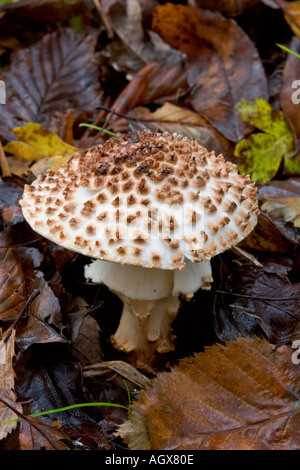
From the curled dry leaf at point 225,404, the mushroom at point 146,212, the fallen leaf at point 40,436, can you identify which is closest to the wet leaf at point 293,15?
the mushroom at point 146,212

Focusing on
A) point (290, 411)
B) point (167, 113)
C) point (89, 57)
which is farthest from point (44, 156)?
point (290, 411)

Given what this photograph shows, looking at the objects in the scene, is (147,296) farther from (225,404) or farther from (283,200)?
(283,200)

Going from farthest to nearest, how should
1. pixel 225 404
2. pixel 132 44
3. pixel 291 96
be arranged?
pixel 132 44 < pixel 291 96 < pixel 225 404

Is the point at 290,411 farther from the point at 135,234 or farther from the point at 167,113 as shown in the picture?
the point at 167,113

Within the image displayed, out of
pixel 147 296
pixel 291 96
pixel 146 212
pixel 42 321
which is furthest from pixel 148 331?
pixel 291 96

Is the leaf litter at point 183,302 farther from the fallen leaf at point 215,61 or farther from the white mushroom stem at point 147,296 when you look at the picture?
the white mushroom stem at point 147,296

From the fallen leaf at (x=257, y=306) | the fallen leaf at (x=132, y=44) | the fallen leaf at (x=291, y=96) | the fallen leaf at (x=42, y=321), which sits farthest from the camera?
the fallen leaf at (x=132, y=44)

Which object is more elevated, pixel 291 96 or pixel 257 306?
pixel 291 96
